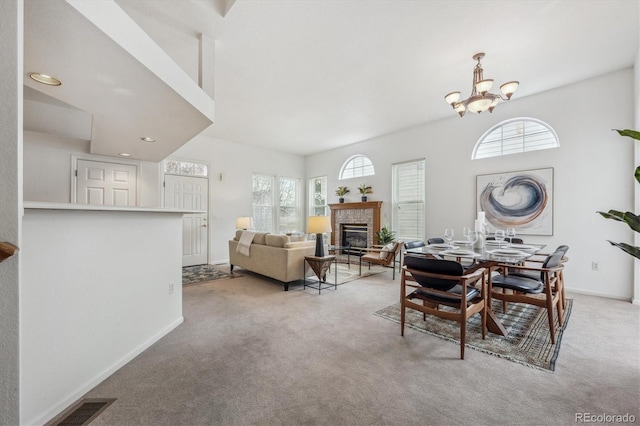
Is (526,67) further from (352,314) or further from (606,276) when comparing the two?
(352,314)

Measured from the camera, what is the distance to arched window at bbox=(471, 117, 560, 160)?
13.1 ft

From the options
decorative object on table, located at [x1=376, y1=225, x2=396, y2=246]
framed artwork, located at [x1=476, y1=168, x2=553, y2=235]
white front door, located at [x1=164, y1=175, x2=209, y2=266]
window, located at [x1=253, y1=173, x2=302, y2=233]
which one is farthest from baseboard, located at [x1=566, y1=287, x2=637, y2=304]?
white front door, located at [x1=164, y1=175, x2=209, y2=266]

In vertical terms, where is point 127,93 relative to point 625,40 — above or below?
below

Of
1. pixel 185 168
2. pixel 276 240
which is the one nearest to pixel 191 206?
pixel 185 168

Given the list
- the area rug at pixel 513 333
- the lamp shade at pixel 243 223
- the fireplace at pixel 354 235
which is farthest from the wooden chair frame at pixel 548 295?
the lamp shade at pixel 243 223

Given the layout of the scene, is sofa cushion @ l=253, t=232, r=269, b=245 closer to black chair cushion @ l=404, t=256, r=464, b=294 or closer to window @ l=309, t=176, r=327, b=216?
black chair cushion @ l=404, t=256, r=464, b=294

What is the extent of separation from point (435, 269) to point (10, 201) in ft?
7.68

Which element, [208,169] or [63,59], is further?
[208,169]

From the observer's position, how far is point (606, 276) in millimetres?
3506

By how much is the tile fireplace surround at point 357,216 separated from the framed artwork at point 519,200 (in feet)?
7.06

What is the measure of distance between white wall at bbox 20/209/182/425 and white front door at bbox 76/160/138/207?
8.66ft

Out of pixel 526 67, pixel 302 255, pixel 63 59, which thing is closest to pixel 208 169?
pixel 302 255

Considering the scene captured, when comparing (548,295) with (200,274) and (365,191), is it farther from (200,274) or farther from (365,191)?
(200,274)

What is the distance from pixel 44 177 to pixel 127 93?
10.2ft
